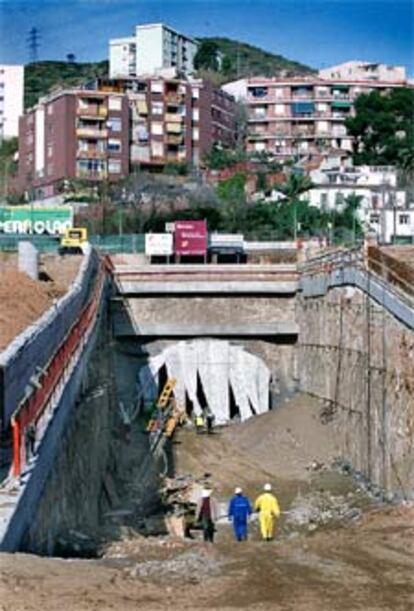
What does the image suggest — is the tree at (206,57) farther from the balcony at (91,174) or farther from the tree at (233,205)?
the tree at (233,205)

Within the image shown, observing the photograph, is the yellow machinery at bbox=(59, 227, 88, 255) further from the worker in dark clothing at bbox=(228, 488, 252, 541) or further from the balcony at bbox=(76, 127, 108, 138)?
the balcony at bbox=(76, 127, 108, 138)

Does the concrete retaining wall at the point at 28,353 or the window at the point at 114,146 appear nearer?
the concrete retaining wall at the point at 28,353

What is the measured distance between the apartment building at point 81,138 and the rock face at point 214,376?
4006 centimetres

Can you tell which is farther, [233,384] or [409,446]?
[233,384]

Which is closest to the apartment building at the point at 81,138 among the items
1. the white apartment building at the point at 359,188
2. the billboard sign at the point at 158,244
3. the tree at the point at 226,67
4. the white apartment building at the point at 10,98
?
the white apartment building at the point at 359,188

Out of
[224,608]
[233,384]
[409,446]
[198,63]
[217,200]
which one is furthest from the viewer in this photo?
[198,63]

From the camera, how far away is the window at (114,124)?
72250mm

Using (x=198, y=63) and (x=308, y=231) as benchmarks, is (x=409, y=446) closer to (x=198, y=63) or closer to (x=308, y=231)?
(x=308, y=231)

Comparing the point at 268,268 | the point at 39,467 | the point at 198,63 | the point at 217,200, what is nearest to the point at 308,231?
the point at 217,200

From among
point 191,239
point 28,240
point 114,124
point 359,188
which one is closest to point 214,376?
point 191,239

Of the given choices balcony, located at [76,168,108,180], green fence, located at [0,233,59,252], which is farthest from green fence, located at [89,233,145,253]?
balcony, located at [76,168,108,180]

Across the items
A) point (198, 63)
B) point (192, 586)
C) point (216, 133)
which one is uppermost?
point (198, 63)

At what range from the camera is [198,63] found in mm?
112625

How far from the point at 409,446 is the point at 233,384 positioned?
12.4 meters
